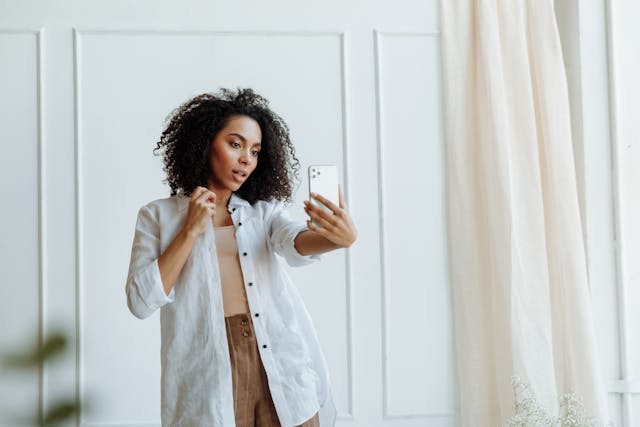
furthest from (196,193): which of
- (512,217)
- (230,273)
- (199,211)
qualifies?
(512,217)

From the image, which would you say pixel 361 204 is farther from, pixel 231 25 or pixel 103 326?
pixel 103 326

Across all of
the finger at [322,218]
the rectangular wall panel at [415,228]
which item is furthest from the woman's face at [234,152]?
the rectangular wall panel at [415,228]

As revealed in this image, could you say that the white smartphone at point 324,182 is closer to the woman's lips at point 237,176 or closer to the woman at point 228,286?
the woman at point 228,286

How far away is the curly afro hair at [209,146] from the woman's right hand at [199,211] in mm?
107

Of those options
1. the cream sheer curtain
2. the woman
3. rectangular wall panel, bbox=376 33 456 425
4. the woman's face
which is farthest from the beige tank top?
the cream sheer curtain

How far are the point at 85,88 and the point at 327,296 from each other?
3.06ft

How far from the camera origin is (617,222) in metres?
2.08

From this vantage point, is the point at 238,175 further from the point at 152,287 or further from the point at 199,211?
the point at 152,287

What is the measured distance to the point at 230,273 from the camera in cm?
140

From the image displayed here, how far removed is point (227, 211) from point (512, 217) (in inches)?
37.5

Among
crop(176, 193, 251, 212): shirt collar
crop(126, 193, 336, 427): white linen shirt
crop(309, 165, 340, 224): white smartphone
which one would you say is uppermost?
crop(309, 165, 340, 224): white smartphone

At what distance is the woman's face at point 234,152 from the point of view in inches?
56.7

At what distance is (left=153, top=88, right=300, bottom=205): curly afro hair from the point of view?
57.7 inches

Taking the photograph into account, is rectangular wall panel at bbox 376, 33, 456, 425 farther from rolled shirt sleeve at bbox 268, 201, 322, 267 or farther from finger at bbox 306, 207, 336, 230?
finger at bbox 306, 207, 336, 230
